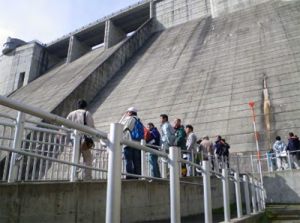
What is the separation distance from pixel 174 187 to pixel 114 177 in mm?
965

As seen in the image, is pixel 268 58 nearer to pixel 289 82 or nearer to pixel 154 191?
pixel 289 82

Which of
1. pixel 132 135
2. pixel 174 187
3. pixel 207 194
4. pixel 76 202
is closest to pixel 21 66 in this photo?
pixel 132 135

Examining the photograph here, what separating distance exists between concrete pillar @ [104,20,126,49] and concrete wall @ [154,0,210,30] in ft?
13.9

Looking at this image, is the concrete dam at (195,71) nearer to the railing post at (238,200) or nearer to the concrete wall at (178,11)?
the concrete wall at (178,11)

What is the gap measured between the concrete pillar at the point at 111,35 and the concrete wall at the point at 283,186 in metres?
19.4

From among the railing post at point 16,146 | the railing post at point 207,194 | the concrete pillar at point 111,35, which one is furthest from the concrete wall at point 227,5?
the railing post at point 16,146

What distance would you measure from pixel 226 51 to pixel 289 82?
5.21 meters

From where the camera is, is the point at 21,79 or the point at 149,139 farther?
the point at 21,79

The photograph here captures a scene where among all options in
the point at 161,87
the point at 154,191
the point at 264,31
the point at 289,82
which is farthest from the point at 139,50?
the point at 154,191

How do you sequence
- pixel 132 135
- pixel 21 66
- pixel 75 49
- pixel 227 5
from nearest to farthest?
pixel 132 135
pixel 227 5
pixel 75 49
pixel 21 66

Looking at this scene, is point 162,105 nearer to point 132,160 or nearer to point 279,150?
point 279,150

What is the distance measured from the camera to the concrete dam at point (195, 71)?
11.6 m

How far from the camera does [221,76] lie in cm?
1452

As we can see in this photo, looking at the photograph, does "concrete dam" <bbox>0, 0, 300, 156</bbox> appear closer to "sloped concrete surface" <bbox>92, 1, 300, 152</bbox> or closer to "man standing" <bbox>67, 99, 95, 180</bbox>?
"sloped concrete surface" <bbox>92, 1, 300, 152</bbox>
